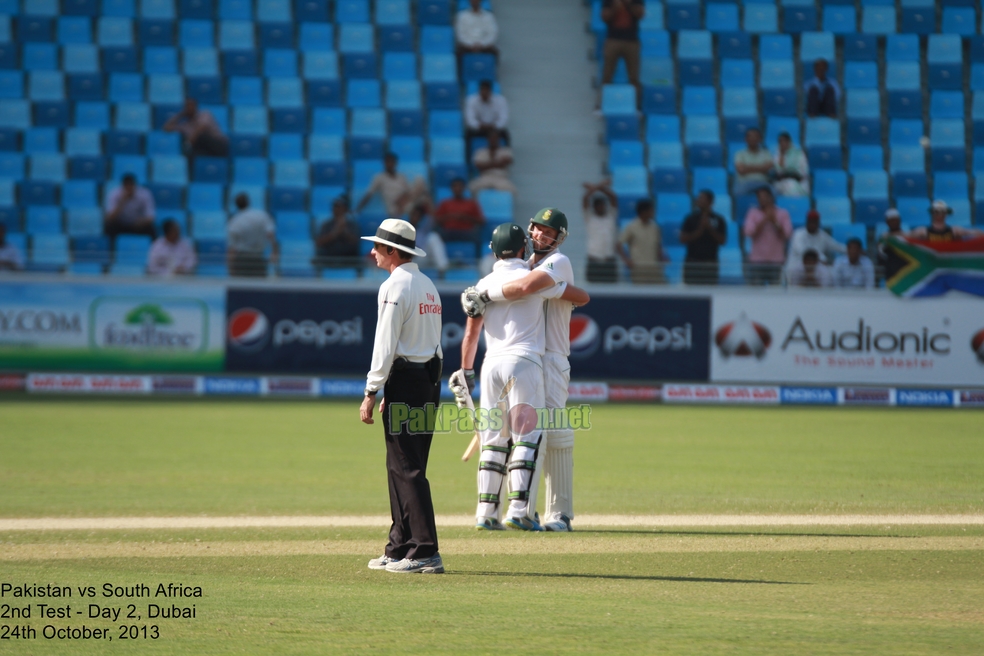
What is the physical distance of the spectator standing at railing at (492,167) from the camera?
77.0 feet

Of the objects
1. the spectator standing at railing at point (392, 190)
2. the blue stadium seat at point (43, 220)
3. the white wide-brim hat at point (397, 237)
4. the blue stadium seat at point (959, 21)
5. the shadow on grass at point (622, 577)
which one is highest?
the blue stadium seat at point (959, 21)

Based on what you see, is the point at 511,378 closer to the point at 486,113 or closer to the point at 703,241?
the point at 703,241

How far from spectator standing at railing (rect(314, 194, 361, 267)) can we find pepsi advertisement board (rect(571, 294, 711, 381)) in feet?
14.0

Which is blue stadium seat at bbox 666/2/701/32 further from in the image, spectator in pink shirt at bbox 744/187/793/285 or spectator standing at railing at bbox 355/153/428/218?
spectator standing at railing at bbox 355/153/428/218

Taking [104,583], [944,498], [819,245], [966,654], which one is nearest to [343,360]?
A: [819,245]

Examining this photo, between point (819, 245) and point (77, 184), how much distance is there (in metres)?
14.3

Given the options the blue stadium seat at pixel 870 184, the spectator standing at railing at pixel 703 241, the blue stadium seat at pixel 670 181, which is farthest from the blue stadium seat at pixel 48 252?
the blue stadium seat at pixel 870 184

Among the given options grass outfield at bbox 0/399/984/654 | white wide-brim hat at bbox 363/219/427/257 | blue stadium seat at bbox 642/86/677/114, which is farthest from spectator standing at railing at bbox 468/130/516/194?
white wide-brim hat at bbox 363/219/427/257

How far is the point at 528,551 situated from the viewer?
26.9 feet

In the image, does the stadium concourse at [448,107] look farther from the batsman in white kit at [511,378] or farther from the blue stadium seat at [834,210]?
the batsman in white kit at [511,378]

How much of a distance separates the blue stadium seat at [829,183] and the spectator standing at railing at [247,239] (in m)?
11.7

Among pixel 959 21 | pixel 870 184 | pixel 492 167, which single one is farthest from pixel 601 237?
pixel 959 21

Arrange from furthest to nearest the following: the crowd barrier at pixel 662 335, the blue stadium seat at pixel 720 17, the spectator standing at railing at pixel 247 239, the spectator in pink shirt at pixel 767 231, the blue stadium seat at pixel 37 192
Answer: the blue stadium seat at pixel 720 17 < the blue stadium seat at pixel 37 192 < the spectator in pink shirt at pixel 767 231 < the spectator standing at railing at pixel 247 239 < the crowd barrier at pixel 662 335

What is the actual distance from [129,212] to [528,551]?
15.4m
